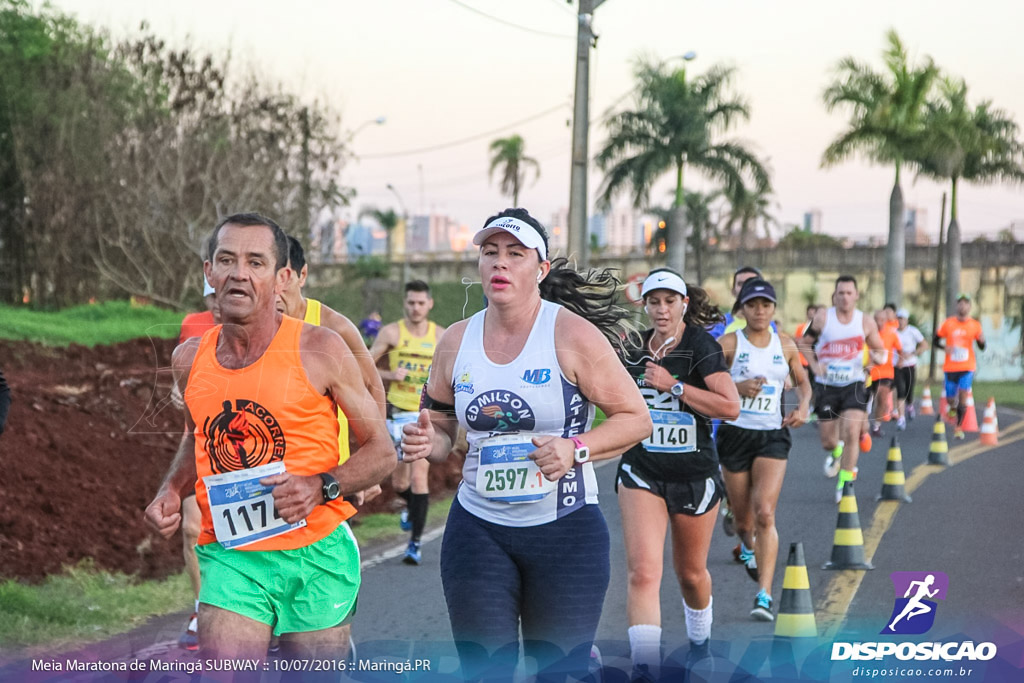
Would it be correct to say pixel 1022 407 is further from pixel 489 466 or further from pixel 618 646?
pixel 489 466

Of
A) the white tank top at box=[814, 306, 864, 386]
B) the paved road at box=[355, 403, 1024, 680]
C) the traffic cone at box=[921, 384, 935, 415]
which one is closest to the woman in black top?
the paved road at box=[355, 403, 1024, 680]

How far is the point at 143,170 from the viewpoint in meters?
30.8

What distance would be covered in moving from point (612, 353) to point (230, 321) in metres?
1.28

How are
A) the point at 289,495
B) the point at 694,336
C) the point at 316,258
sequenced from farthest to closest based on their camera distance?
the point at 316,258 → the point at 694,336 → the point at 289,495

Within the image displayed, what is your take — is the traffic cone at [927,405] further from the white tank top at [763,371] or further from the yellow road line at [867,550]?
the white tank top at [763,371]

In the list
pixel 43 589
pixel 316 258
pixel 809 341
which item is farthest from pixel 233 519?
pixel 316 258

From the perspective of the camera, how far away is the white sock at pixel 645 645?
579 cm

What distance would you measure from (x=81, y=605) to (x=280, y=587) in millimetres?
3689

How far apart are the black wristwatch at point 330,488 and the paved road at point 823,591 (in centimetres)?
161

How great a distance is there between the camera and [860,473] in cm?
1476

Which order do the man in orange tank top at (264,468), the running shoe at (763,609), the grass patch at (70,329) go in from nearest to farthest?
the man in orange tank top at (264,468) → the running shoe at (763,609) → the grass patch at (70,329)

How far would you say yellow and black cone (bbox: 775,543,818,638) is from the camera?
22.2ft

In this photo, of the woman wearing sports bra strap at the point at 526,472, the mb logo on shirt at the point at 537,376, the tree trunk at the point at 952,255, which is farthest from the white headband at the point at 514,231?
the tree trunk at the point at 952,255

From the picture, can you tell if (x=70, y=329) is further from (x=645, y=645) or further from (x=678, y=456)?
(x=645, y=645)
